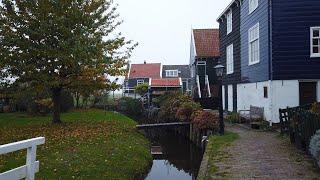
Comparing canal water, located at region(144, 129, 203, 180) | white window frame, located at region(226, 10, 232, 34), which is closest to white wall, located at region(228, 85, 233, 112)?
white window frame, located at region(226, 10, 232, 34)

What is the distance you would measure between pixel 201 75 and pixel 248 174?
35.1 m

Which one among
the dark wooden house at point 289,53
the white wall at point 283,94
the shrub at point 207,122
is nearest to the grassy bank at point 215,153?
the shrub at point 207,122

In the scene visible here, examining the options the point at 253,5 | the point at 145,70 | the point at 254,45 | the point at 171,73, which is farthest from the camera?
the point at 171,73

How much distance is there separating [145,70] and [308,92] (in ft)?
194

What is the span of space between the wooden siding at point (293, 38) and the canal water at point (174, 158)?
17.9 feet

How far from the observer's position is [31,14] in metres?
23.4

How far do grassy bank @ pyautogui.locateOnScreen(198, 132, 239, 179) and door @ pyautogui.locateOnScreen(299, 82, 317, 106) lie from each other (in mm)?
4357

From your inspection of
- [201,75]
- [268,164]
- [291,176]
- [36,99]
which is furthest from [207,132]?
[201,75]

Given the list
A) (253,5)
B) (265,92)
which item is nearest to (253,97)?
(265,92)

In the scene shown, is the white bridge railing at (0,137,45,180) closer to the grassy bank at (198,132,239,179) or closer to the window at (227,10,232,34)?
the grassy bank at (198,132,239,179)

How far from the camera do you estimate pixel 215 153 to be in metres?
14.0

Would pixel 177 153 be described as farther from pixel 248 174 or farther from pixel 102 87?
pixel 248 174

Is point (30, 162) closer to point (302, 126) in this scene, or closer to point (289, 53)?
point (302, 126)

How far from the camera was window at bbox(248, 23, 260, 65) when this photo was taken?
23391 mm
